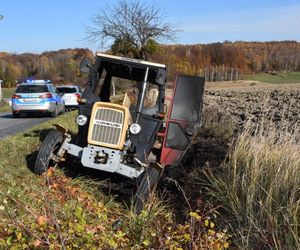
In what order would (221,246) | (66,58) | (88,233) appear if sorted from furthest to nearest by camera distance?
1. (66,58)
2. (221,246)
3. (88,233)

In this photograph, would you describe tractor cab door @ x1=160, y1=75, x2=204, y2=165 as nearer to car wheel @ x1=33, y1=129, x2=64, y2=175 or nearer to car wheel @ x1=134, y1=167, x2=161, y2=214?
car wheel @ x1=134, y1=167, x2=161, y2=214

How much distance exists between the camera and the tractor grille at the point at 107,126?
803 centimetres

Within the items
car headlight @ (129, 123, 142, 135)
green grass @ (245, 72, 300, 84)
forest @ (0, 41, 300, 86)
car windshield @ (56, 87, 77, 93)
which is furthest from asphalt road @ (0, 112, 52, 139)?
forest @ (0, 41, 300, 86)

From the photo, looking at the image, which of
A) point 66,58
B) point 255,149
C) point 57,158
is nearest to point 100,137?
point 57,158

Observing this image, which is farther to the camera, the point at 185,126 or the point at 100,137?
the point at 185,126

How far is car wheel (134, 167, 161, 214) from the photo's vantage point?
6906mm

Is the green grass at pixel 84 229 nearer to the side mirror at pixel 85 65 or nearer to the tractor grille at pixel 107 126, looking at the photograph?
the tractor grille at pixel 107 126

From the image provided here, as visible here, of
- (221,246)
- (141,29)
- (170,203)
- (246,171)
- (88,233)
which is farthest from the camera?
(141,29)

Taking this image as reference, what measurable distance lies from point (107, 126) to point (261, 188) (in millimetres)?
2963

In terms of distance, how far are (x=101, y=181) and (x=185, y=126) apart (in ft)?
7.95

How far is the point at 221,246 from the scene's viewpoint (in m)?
4.27

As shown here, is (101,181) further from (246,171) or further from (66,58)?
(66,58)

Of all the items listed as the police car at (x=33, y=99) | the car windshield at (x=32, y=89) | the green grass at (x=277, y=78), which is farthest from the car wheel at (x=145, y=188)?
the green grass at (x=277, y=78)

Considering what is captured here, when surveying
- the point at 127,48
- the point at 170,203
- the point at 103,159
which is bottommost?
the point at 170,203
